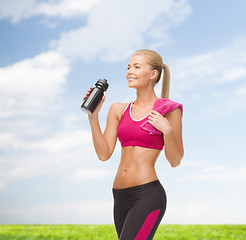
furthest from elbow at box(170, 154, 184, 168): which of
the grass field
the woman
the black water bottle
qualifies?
the grass field

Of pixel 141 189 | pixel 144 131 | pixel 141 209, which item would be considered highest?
pixel 144 131

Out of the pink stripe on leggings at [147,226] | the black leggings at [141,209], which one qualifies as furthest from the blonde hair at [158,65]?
the pink stripe on leggings at [147,226]

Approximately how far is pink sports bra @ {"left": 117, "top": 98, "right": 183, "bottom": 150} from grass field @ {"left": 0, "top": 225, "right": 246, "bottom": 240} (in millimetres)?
3500

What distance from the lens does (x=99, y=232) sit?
19.3 ft

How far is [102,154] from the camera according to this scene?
2.63 metres

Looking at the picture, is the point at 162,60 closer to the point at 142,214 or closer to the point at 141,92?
the point at 141,92

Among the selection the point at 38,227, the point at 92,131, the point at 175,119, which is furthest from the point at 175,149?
the point at 38,227

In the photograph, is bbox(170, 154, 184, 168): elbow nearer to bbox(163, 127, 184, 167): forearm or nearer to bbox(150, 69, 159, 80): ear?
bbox(163, 127, 184, 167): forearm

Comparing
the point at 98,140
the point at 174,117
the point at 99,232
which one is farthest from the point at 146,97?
the point at 99,232

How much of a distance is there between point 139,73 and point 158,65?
177mm

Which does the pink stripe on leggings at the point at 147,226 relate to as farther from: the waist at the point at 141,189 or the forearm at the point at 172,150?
the forearm at the point at 172,150

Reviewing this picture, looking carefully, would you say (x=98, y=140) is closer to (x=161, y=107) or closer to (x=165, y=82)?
(x=161, y=107)

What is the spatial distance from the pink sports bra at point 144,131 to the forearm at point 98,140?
143 mm

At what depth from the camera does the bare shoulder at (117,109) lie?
2.72 metres
